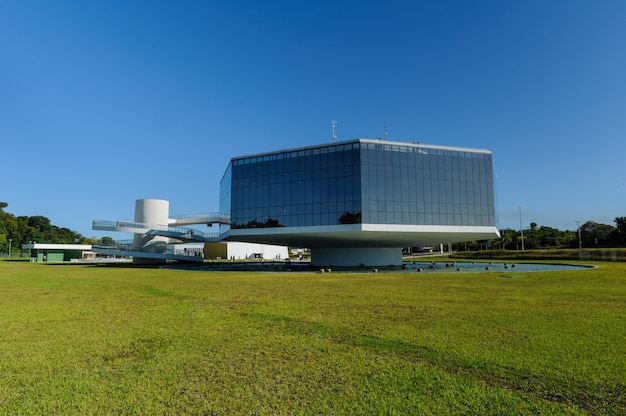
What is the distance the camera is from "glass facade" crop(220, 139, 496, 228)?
4369cm

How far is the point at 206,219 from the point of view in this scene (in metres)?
62.9

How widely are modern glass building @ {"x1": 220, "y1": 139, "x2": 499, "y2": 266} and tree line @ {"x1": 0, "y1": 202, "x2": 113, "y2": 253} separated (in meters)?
80.7

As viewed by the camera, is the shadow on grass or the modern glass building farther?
the modern glass building

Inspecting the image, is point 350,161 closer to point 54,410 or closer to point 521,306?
point 521,306

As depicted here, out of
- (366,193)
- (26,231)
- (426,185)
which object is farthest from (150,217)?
(26,231)

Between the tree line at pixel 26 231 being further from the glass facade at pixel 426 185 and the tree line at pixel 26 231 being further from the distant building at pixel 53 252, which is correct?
the glass facade at pixel 426 185

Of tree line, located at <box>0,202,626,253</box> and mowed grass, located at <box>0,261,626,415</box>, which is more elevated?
tree line, located at <box>0,202,626,253</box>

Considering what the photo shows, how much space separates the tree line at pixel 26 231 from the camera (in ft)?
379

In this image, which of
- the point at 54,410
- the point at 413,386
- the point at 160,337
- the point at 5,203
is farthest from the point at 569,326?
the point at 5,203

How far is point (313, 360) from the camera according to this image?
710cm

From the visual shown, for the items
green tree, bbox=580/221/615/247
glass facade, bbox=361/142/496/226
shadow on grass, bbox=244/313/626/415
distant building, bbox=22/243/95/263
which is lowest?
shadow on grass, bbox=244/313/626/415

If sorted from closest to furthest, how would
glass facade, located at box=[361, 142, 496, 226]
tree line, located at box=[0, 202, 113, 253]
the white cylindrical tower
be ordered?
glass facade, located at box=[361, 142, 496, 226], the white cylindrical tower, tree line, located at box=[0, 202, 113, 253]

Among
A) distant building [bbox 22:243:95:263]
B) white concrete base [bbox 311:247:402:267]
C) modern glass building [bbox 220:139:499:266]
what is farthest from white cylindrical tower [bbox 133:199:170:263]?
white concrete base [bbox 311:247:402:267]

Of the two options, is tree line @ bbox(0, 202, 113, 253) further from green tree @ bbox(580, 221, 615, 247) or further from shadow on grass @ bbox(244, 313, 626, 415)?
green tree @ bbox(580, 221, 615, 247)
